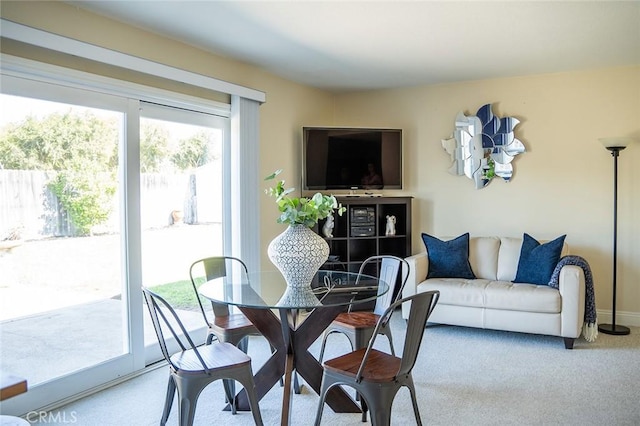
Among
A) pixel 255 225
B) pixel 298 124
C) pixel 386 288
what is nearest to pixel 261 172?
pixel 255 225

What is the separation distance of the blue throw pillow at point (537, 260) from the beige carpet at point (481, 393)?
0.57 metres

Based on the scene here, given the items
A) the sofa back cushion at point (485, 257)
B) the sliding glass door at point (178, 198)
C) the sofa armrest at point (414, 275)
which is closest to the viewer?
the sliding glass door at point (178, 198)

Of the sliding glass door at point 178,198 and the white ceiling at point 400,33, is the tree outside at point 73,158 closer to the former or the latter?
the sliding glass door at point 178,198

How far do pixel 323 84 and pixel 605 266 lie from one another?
3.35m

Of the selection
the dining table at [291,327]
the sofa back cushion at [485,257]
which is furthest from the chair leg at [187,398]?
the sofa back cushion at [485,257]

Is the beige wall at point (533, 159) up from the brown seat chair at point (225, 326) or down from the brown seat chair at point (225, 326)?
up

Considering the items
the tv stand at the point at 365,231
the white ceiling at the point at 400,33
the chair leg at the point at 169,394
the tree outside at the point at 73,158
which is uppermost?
the white ceiling at the point at 400,33

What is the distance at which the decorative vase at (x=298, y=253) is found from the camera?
8.96 ft

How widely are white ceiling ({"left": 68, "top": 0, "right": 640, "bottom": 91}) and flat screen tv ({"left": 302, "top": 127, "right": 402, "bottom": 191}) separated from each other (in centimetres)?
65

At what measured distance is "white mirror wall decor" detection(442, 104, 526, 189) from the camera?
16.4 feet

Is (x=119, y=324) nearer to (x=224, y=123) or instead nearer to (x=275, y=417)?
(x=275, y=417)

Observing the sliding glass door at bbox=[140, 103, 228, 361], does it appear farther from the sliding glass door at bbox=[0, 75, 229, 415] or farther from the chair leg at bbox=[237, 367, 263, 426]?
the chair leg at bbox=[237, 367, 263, 426]

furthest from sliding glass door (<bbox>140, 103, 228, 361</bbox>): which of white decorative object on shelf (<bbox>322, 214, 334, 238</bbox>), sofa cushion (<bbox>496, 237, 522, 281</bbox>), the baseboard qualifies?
the baseboard

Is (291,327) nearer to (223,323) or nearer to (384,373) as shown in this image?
(223,323)
